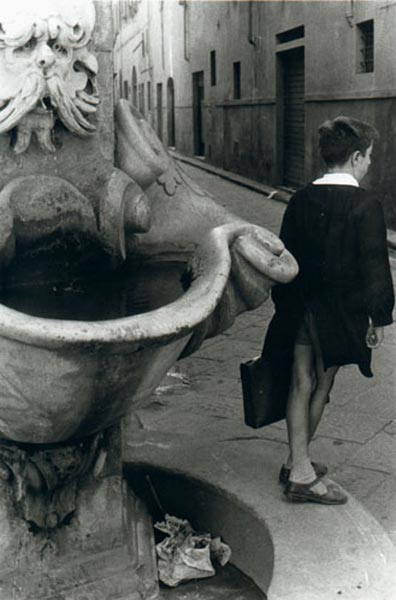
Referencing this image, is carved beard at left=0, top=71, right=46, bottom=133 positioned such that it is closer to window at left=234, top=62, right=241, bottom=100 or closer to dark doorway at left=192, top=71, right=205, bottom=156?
window at left=234, top=62, right=241, bottom=100

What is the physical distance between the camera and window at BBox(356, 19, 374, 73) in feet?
35.2

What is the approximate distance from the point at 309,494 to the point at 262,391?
14.4 inches

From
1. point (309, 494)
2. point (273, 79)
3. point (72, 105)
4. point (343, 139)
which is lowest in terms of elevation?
point (309, 494)

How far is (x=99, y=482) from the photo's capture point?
8.64 ft

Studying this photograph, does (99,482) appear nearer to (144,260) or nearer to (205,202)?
(144,260)

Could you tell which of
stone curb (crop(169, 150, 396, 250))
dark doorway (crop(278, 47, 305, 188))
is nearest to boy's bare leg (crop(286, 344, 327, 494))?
stone curb (crop(169, 150, 396, 250))

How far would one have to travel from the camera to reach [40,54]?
226 cm

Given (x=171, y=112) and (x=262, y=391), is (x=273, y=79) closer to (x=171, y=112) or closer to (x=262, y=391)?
(x=171, y=112)

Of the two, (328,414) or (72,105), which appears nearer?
(72,105)

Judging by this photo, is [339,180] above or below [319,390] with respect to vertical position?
above

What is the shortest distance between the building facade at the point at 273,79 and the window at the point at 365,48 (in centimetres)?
1

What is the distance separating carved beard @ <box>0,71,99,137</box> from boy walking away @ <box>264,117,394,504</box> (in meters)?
0.84

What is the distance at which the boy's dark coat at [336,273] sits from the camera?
9.30 ft

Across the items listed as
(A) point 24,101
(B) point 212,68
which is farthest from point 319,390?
(B) point 212,68
